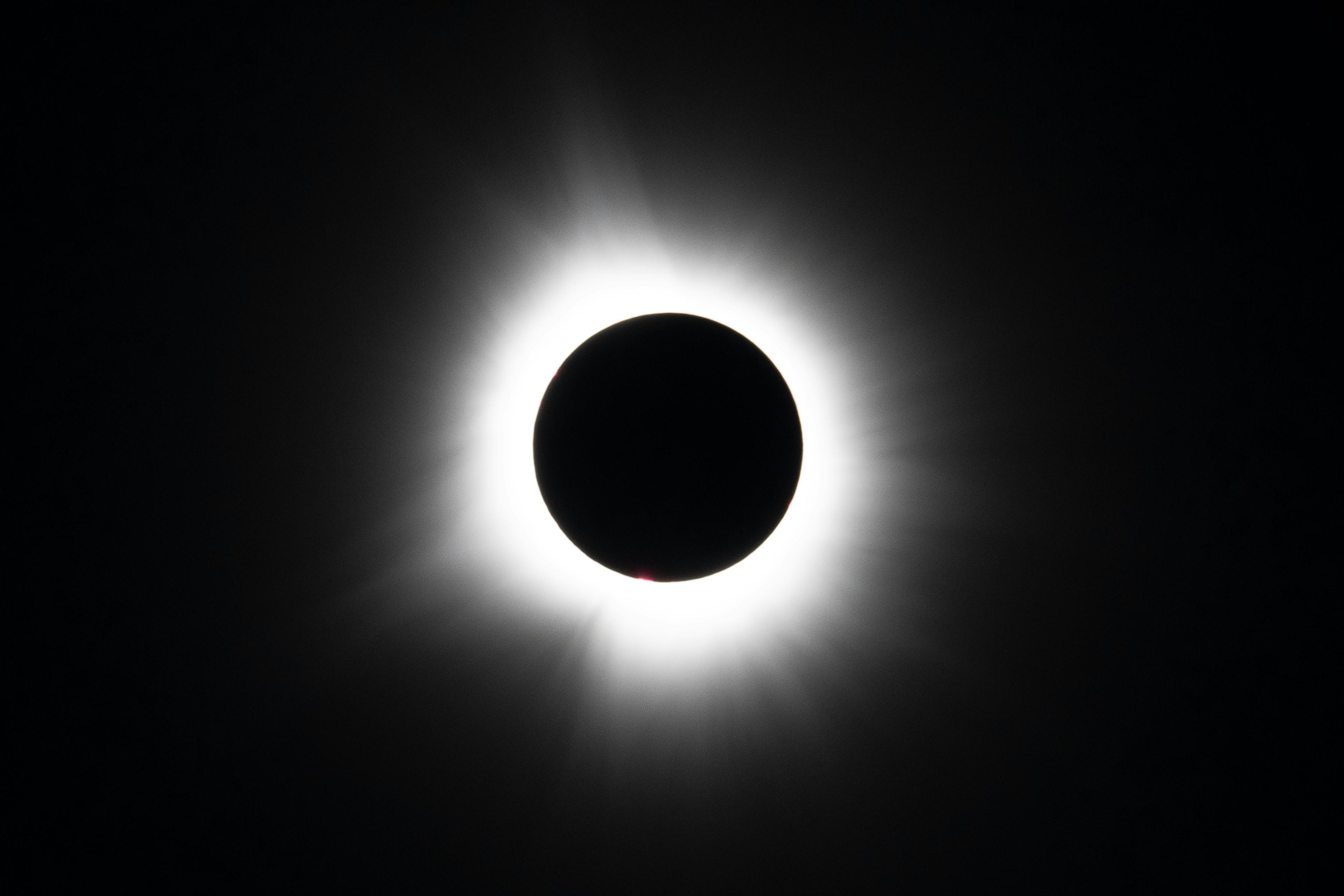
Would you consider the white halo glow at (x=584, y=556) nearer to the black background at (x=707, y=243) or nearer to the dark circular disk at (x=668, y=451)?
the black background at (x=707, y=243)

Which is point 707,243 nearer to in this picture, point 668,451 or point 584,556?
point 668,451

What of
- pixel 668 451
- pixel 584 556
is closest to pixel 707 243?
pixel 668 451

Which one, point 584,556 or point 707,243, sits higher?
point 707,243

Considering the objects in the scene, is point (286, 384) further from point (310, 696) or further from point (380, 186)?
point (310, 696)

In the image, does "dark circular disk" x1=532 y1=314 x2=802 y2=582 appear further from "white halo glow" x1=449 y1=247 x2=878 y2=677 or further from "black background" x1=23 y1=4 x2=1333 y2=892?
"black background" x1=23 y1=4 x2=1333 y2=892

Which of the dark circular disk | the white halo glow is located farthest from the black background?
the dark circular disk

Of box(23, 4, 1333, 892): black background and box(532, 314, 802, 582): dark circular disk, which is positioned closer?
box(532, 314, 802, 582): dark circular disk

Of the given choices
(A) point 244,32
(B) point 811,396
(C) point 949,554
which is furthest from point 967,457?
(A) point 244,32
